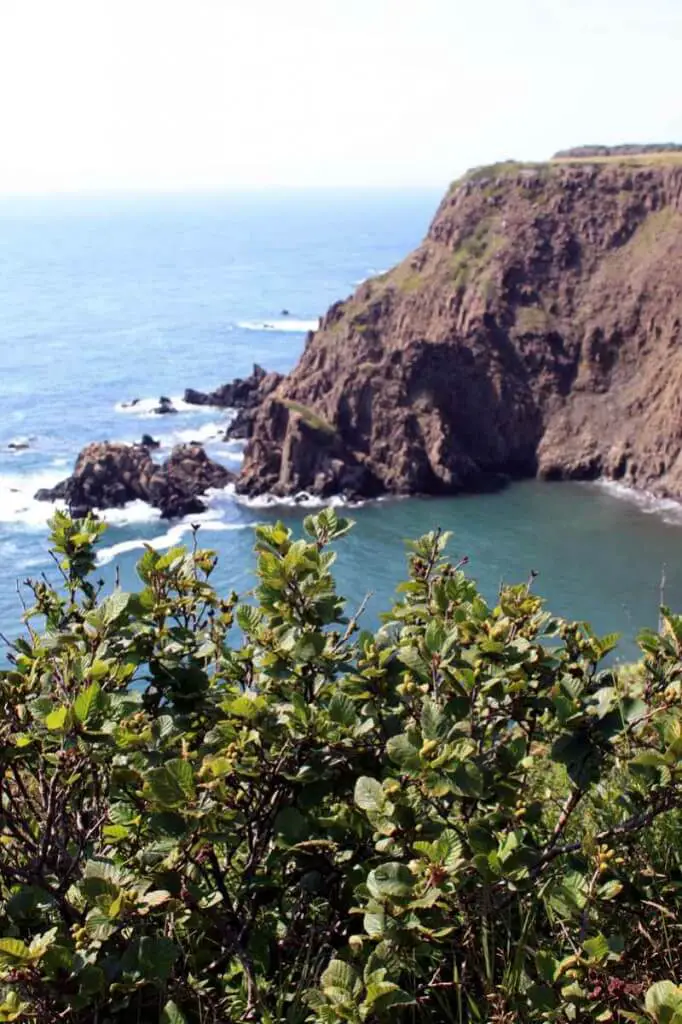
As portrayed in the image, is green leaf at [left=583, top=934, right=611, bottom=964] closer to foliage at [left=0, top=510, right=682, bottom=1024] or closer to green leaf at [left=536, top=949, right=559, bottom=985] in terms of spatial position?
foliage at [left=0, top=510, right=682, bottom=1024]

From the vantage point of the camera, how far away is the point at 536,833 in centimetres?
488

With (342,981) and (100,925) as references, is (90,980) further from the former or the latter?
(342,981)

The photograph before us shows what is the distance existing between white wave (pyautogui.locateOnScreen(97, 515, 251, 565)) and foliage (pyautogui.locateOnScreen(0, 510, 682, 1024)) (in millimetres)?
50804

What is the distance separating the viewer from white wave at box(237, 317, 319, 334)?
431 ft

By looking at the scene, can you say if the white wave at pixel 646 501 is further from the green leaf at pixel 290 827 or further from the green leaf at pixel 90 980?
the green leaf at pixel 90 980

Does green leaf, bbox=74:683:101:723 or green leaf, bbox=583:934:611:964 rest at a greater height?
green leaf, bbox=74:683:101:723

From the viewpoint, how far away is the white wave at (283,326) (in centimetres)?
13135

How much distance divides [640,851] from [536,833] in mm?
506

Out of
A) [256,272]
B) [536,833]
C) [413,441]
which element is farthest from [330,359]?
[256,272]

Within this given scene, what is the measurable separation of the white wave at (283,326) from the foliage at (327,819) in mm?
126395

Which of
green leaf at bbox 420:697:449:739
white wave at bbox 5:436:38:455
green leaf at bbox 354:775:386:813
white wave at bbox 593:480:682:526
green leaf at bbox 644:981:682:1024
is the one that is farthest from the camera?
white wave at bbox 5:436:38:455

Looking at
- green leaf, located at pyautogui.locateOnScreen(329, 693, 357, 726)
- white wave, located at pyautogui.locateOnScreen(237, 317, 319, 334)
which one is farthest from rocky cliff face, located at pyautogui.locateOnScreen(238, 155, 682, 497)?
green leaf, located at pyautogui.locateOnScreen(329, 693, 357, 726)

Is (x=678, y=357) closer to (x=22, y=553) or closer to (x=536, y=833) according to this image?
(x=22, y=553)

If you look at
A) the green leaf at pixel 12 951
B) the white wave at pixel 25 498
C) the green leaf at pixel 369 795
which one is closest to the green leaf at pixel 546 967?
the green leaf at pixel 369 795
